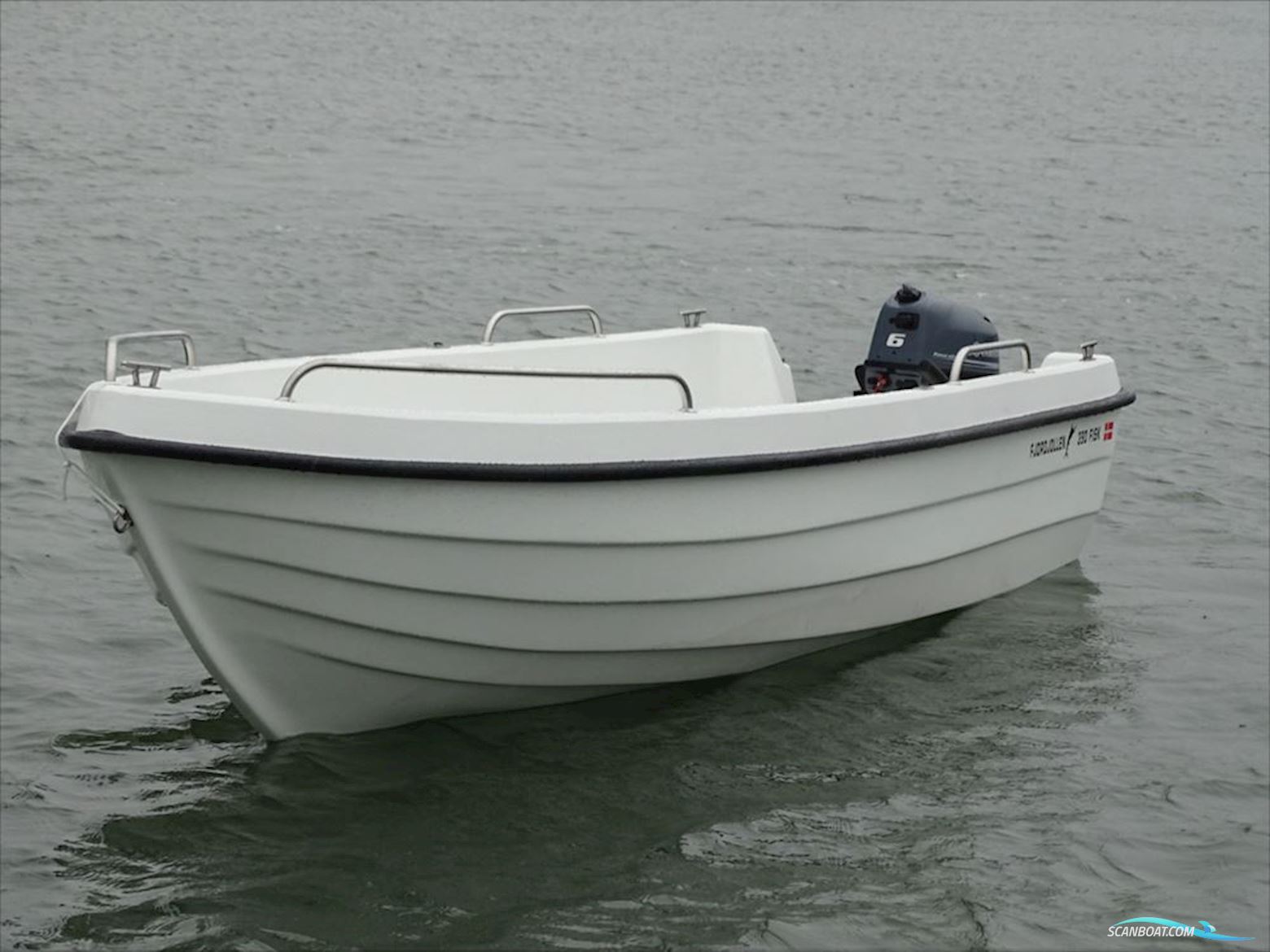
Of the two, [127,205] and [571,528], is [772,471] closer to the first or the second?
[571,528]

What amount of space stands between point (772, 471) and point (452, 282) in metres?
8.58

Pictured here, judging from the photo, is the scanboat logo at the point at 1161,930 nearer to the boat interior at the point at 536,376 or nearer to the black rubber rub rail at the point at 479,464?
the black rubber rub rail at the point at 479,464

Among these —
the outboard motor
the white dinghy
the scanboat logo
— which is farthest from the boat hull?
the scanboat logo

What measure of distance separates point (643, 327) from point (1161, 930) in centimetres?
854

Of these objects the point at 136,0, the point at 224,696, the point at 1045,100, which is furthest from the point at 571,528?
the point at 136,0

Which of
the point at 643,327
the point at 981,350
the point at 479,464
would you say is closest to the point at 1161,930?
the point at 479,464

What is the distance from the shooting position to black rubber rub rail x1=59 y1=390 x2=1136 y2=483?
570 cm

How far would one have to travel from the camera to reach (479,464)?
19.4 feet

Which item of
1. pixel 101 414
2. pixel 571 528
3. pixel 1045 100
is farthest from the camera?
pixel 1045 100

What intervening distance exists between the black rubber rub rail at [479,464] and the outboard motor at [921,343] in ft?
4.96

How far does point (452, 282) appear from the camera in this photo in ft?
48.3

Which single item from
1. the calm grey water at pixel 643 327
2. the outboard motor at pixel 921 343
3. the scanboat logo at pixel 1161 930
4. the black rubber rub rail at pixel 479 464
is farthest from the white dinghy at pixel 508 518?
the scanboat logo at pixel 1161 930

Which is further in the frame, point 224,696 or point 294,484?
point 224,696

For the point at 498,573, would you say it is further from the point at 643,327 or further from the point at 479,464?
the point at 643,327
